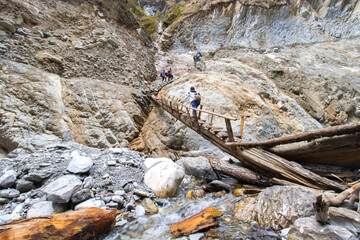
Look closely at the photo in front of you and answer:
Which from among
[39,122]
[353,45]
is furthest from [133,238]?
[353,45]

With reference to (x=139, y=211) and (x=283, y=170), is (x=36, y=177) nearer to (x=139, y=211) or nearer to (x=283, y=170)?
(x=139, y=211)

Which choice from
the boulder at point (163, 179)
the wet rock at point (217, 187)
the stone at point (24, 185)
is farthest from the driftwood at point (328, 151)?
the stone at point (24, 185)

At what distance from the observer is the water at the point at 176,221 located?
2848mm

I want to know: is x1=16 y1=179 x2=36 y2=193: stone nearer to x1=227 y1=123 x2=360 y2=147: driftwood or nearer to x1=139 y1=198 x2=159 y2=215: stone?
x1=139 y1=198 x2=159 y2=215: stone

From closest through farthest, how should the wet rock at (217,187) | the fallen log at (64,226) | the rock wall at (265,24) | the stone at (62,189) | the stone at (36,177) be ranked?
the fallen log at (64,226) < the stone at (62,189) < the stone at (36,177) < the wet rock at (217,187) < the rock wall at (265,24)

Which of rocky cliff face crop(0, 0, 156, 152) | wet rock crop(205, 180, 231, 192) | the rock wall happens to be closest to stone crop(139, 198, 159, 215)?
wet rock crop(205, 180, 231, 192)

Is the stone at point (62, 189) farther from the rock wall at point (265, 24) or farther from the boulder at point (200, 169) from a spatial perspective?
the rock wall at point (265, 24)

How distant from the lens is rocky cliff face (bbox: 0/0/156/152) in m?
7.34

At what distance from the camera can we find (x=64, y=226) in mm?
2320

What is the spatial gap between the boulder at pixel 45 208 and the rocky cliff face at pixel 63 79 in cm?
489

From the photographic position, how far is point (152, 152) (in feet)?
29.3

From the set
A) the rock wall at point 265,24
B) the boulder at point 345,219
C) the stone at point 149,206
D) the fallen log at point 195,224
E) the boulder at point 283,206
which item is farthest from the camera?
the rock wall at point 265,24

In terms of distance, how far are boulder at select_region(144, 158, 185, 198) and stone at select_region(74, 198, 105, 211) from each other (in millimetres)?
1294

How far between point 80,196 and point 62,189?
374 millimetres
